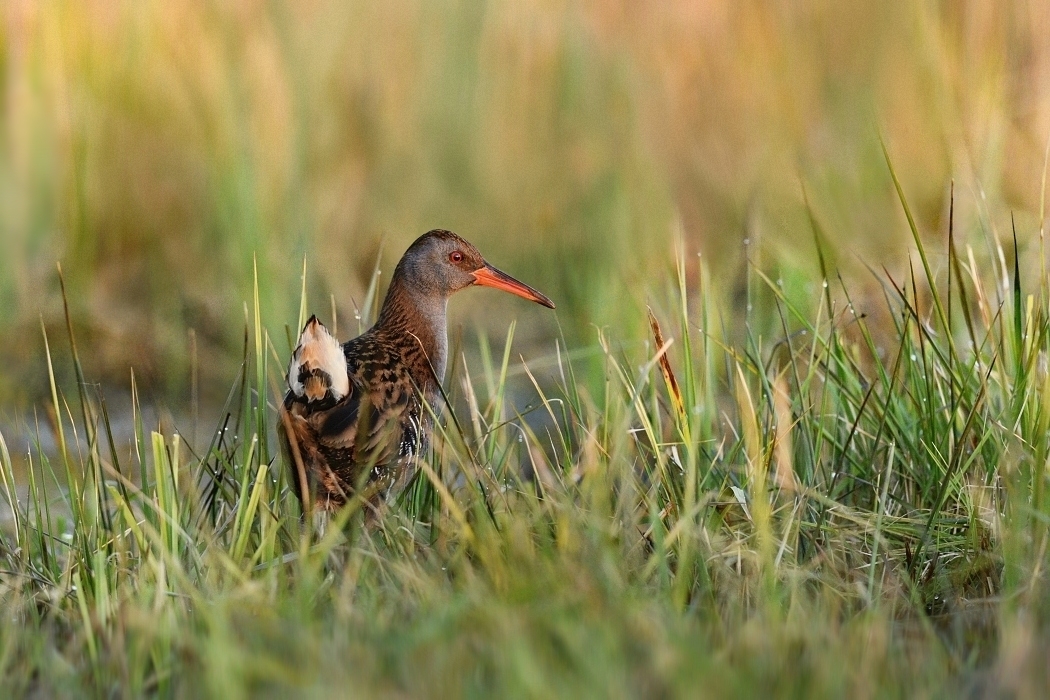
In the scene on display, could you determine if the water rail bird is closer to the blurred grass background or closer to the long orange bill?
the long orange bill

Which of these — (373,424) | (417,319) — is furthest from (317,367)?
(417,319)

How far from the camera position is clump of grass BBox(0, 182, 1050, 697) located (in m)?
2.13

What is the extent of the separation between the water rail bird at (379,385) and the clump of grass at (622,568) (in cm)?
13

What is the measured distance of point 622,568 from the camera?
2635 millimetres

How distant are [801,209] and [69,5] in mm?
3396

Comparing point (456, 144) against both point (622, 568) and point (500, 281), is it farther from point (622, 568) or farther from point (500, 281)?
point (622, 568)

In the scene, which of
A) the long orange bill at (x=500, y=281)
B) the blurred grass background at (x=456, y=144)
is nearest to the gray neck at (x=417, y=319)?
the long orange bill at (x=500, y=281)

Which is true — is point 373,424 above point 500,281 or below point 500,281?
below

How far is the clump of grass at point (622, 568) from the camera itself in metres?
2.13

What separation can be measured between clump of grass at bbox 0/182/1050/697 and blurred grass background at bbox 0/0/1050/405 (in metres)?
2.01

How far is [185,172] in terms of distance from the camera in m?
6.15

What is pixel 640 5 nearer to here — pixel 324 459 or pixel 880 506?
pixel 324 459

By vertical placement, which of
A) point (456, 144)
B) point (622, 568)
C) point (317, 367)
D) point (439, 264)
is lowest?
point (622, 568)

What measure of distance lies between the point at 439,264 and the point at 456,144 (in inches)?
73.0
